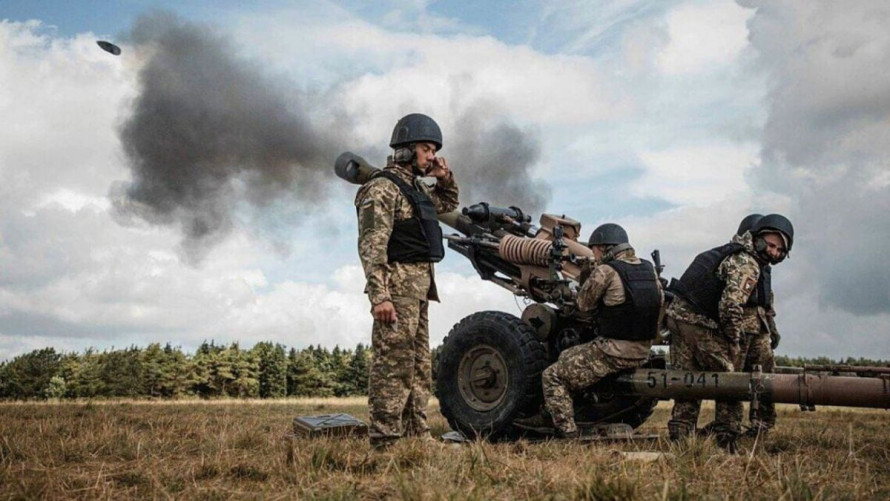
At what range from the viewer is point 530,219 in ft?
30.2

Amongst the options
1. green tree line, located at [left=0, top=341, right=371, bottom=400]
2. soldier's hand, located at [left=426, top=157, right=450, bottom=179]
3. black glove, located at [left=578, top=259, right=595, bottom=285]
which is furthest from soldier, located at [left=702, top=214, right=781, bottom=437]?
green tree line, located at [left=0, top=341, right=371, bottom=400]

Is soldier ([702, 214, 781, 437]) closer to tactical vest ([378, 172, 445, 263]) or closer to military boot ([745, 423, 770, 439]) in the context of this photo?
military boot ([745, 423, 770, 439])

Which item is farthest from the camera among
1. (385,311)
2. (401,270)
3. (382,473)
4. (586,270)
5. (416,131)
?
(586,270)

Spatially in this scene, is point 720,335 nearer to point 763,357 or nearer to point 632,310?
point 632,310

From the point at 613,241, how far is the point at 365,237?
274 centimetres

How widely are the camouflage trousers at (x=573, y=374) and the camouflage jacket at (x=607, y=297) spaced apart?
0.06 meters

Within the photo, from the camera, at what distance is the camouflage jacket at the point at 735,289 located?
277 inches

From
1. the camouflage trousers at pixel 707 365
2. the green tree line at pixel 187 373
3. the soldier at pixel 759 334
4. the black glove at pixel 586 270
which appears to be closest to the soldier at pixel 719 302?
the camouflage trousers at pixel 707 365

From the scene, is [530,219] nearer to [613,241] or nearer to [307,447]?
[613,241]

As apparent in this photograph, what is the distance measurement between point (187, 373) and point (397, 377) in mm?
50473

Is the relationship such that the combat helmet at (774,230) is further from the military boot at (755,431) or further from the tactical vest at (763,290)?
the military boot at (755,431)

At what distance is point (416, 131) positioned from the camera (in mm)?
6352

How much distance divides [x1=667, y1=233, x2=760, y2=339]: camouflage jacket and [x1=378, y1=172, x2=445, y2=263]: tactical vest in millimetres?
2882

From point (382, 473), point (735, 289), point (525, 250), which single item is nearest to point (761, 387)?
point (735, 289)
